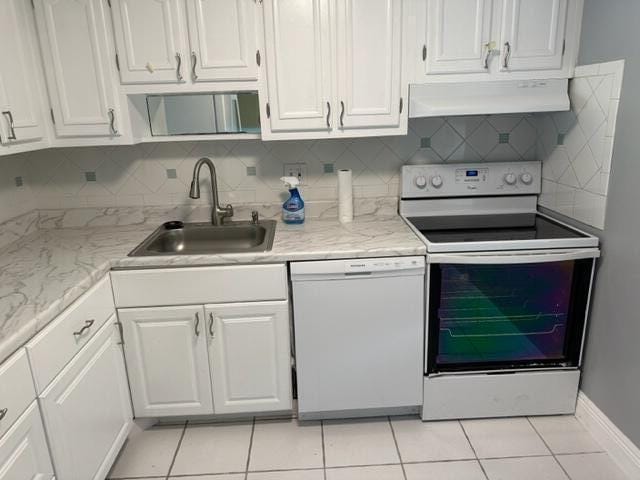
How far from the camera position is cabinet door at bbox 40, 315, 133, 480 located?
4.92 feet

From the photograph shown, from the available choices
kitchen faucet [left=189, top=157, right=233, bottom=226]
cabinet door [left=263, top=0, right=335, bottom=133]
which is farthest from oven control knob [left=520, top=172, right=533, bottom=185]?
kitchen faucet [left=189, top=157, right=233, bottom=226]

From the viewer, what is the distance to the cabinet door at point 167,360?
6.61 ft

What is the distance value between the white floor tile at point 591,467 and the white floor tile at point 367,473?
0.71 m

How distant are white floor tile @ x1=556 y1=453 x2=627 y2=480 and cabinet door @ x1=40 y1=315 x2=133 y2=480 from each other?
1.88 meters

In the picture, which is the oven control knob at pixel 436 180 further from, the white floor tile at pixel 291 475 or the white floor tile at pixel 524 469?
the white floor tile at pixel 291 475

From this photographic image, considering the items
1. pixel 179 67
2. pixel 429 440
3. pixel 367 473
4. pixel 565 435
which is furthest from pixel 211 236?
pixel 565 435

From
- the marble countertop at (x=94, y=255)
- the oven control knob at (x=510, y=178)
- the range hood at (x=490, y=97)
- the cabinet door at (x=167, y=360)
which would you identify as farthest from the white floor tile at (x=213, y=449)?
the oven control knob at (x=510, y=178)

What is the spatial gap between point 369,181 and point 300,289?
0.84m

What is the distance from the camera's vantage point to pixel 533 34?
6.77ft

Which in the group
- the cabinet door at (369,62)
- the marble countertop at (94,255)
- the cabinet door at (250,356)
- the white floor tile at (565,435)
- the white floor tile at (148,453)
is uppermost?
the cabinet door at (369,62)

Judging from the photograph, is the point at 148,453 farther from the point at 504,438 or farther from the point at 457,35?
the point at 457,35

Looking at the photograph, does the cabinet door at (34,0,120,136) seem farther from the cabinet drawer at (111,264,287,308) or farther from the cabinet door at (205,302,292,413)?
the cabinet door at (205,302,292,413)

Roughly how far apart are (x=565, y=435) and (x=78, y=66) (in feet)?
9.01

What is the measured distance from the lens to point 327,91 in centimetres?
211
